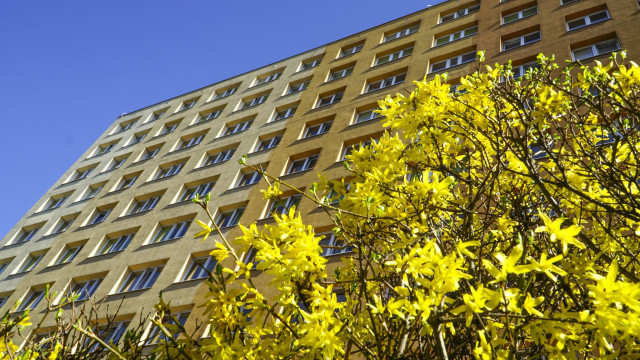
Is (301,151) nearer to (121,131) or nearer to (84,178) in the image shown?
(84,178)

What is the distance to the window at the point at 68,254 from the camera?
17.3 meters

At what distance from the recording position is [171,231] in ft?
51.4

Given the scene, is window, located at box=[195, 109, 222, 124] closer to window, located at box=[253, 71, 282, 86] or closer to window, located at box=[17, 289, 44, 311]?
window, located at box=[253, 71, 282, 86]

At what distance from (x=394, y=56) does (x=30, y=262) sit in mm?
19732

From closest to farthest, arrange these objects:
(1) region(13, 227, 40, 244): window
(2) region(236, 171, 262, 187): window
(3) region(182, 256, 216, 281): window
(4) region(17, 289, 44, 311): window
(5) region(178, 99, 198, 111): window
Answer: (3) region(182, 256, 216, 281): window, (2) region(236, 171, 262, 187): window, (4) region(17, 289, 44, 311): window, (1) region(13, 227, 40, 244): window, (5) region(178, 99, 198, 111): window

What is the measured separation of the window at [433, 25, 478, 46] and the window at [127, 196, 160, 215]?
46.6 feet

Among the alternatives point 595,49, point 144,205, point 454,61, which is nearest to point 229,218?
point 144,205

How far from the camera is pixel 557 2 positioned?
1477cm

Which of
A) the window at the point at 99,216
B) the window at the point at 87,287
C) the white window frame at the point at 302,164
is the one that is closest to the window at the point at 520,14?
the white window frame at the point at 302,164

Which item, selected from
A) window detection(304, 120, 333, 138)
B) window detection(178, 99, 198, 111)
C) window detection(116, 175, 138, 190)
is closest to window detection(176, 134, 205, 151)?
window detection(116, 175, 138, 190)

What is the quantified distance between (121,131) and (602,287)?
28.9 metres

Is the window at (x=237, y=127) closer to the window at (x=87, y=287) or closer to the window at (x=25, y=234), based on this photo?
the window at (x=87, y=287)

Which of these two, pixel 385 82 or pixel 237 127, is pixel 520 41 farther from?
pixel 237 127

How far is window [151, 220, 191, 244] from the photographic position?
15268mm
